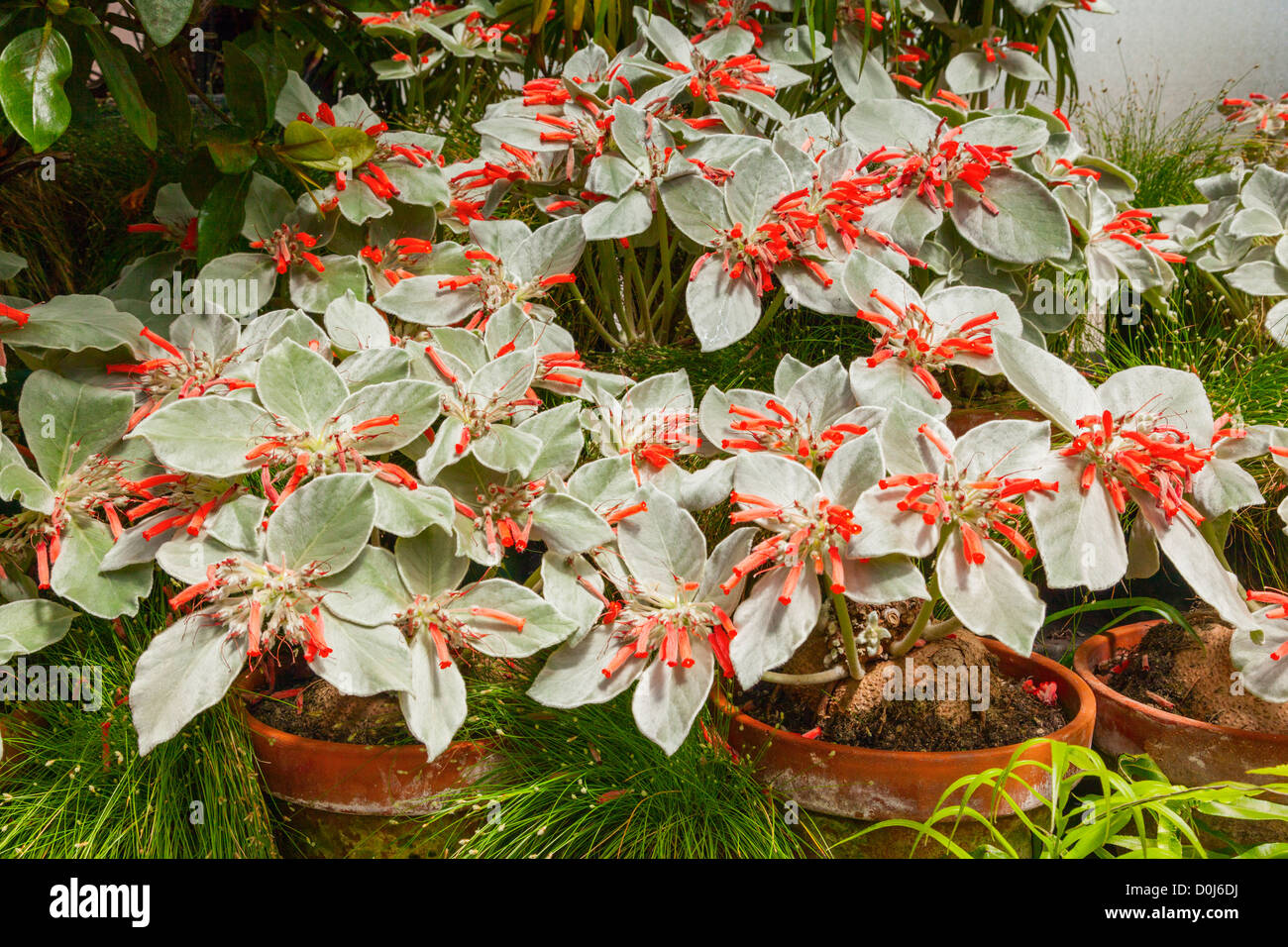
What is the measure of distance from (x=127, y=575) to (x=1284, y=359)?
1.61 metres

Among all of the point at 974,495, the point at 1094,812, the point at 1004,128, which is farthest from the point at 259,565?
the point at 1004,128

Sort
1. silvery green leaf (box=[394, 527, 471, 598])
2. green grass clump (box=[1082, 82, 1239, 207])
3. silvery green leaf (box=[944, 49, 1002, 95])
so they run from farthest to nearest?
green grass clump (box=[1082, 82, 1239, 207]), silvery green leaf (box=[944, 49, 1002, 95]), silvery green leaf (box=[394, 527, 471, 598])

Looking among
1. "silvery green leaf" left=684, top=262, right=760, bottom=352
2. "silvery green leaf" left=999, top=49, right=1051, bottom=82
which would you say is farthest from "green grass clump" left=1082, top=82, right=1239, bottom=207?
"silvery green leaf" left=684, top=262, right=760, bottom=352

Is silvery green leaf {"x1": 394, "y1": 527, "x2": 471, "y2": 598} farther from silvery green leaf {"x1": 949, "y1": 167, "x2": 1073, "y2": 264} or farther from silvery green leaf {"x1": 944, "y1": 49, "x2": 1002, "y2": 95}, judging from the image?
silvery green leaf {"x1": 944, "y1": 49, "x2": 1002, "y2": 95}

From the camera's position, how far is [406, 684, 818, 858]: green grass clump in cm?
103

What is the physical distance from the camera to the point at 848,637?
3.48ft

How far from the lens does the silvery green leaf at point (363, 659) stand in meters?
0.87

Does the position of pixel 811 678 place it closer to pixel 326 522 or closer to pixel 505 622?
pixel 505 622

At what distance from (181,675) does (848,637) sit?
0.66m

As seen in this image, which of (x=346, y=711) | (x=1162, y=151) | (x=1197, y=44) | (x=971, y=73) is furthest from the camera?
(x=1197, y=44)

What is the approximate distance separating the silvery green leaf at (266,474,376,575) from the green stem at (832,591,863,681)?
463mm

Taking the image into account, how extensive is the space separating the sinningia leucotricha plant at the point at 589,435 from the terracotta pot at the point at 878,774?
13 centimetres

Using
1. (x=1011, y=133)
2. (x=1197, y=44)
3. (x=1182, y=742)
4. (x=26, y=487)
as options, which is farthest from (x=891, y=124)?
(x=1197, y=44)

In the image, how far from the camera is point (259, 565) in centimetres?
92
